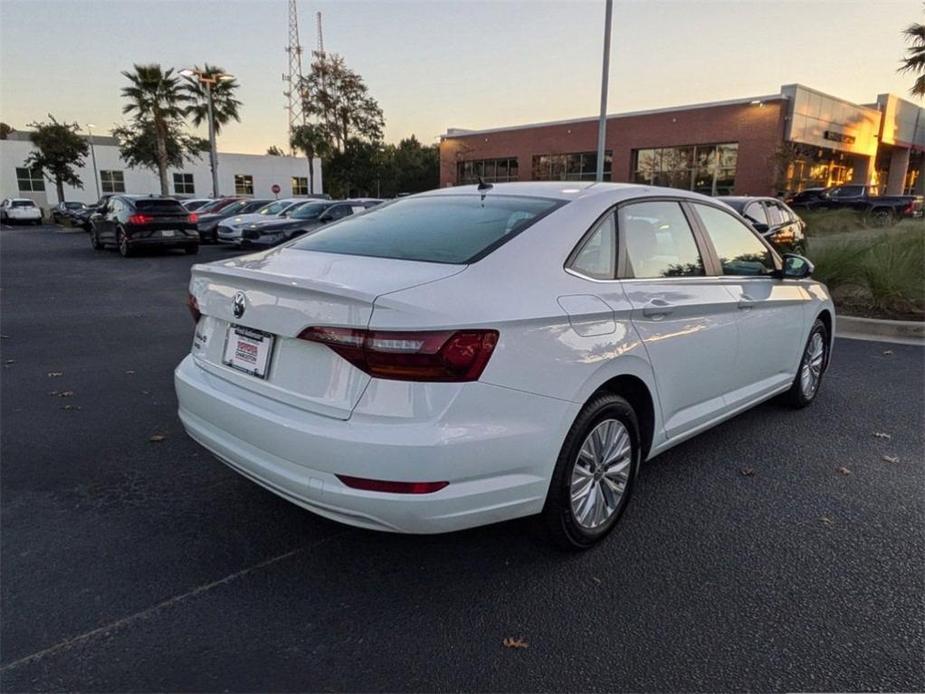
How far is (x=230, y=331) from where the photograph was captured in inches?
114

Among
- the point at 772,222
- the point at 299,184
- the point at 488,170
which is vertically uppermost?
the point at 488,170

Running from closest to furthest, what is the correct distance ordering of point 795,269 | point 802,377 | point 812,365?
point 795,269
point 802,377
point 812,365

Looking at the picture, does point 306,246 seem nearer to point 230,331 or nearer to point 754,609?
point 230,331

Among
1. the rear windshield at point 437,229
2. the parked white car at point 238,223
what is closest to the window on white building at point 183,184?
the parked white car at point 238,223

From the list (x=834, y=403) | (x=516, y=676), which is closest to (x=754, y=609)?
(x=516, y=676)

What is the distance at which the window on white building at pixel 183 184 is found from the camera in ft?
175

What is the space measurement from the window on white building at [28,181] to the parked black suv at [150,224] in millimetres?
43412

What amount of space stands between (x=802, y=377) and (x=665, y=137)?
35.1 meters

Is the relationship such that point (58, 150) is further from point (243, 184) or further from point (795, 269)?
point (795, 269)

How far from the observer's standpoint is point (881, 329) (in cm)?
795

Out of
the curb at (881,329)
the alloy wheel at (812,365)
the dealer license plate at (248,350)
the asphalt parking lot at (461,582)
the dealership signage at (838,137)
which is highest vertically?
the dealership signage at (838,137)

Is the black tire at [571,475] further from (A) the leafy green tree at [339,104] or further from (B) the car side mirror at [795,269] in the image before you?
(A) the leafy green tree at [339,104]

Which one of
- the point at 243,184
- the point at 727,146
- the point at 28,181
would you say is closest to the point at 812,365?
the point at 727,146

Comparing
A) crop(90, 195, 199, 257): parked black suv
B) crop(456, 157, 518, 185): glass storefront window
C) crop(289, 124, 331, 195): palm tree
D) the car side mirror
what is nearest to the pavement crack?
the car side mirror
